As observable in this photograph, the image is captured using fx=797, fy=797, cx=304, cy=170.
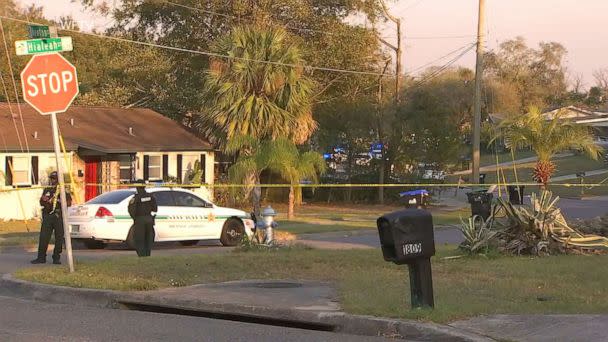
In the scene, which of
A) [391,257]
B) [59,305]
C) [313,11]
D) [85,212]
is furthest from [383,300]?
[313,11]

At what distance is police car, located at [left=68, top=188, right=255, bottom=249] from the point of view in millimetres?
17375

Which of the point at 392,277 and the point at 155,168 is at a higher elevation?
the point at 155,168

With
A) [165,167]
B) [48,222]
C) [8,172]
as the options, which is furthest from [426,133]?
[48,222]

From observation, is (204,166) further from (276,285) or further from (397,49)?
(276,285)

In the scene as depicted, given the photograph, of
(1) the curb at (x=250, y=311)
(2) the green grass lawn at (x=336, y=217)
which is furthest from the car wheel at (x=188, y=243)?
(1) the curb at (x=250, y=311)

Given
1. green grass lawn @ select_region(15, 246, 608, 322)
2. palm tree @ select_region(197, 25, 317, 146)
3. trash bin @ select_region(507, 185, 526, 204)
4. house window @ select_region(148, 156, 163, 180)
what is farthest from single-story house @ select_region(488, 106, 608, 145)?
house window @ select_region(148, 156, 163, 180)

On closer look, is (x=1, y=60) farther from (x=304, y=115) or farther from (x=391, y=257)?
(x=391, y=257)

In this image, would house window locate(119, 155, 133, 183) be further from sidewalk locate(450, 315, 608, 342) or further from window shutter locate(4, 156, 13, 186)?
sidewalk locate(450, 315, 608, 342)

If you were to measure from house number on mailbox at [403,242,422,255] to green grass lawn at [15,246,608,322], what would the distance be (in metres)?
0.65

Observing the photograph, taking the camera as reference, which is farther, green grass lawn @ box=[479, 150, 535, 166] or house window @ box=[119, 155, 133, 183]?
green grass lawn @ box=[479, 150, 535, 166]

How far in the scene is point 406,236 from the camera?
26.4ft

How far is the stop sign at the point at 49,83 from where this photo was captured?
11.7 metres

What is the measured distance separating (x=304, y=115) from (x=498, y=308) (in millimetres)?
22538

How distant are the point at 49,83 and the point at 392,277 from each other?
5.73 meters
